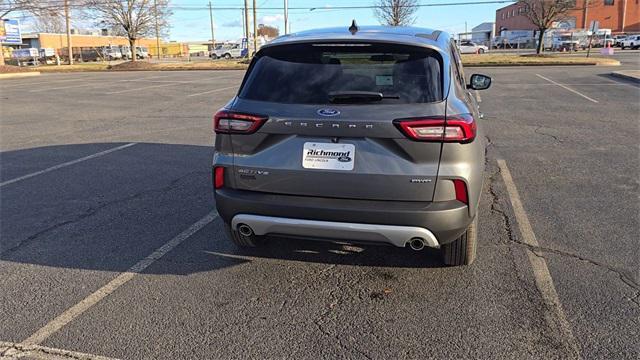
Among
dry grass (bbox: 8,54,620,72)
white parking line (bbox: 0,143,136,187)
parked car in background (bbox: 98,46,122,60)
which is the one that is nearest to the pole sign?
dry grass (bbox: 8,54,620,72)

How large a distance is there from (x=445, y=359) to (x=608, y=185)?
4.22 meters

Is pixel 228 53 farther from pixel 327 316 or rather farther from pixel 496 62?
pixel 327 316

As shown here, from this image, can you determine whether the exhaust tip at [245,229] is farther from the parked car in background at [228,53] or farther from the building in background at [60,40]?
the building in background at [60,40]

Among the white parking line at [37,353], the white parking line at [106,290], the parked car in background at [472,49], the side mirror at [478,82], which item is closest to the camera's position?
the white parking line at [37,353]

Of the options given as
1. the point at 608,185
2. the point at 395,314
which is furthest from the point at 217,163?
the point at 608,185

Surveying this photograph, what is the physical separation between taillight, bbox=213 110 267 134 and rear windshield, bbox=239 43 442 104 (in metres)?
0.17

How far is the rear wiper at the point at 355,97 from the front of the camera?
327cm

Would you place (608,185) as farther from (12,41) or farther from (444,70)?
(12,41)

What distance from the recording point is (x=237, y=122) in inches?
135

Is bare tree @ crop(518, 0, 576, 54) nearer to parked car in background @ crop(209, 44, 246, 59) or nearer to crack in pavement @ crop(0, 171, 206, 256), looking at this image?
parked car in background @ crop(209, 44, 246, 59)

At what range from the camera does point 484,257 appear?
406 cm

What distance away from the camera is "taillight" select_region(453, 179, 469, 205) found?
127 inches

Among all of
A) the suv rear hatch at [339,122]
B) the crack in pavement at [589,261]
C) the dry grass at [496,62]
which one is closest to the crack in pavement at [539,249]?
the crack in pavement at [589,261]

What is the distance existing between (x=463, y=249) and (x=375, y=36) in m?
1.64
